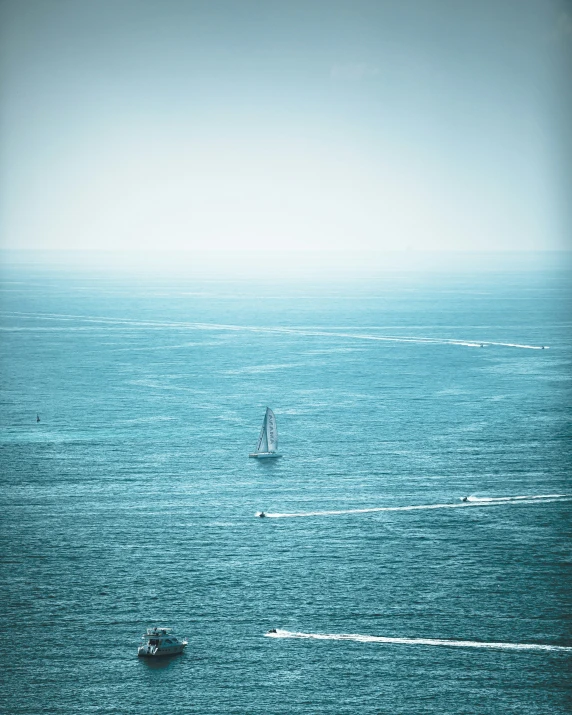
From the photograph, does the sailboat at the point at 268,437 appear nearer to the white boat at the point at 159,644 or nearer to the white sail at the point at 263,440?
the white sail at the point at 263,440

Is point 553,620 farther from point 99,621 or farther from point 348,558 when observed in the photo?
point 99,621

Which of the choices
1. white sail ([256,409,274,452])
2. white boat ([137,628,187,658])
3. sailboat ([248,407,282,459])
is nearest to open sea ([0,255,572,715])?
white boat ([137,628,187,658])

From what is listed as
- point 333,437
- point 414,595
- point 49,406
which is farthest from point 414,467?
point 49,406

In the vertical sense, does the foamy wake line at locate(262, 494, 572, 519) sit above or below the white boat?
above

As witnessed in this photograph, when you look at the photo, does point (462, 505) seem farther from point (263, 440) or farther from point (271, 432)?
point (263, 440)

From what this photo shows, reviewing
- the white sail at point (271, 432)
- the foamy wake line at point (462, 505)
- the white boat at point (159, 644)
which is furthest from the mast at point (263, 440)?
the white boat at point (159, 644)

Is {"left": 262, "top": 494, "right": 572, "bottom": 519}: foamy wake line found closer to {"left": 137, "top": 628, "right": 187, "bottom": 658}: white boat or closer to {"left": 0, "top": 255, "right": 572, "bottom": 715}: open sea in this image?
{"left": 0, "top": 255, "right": 572, "bottom": 715}: open sea

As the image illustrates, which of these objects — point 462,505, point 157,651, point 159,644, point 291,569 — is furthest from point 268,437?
point 157,651
